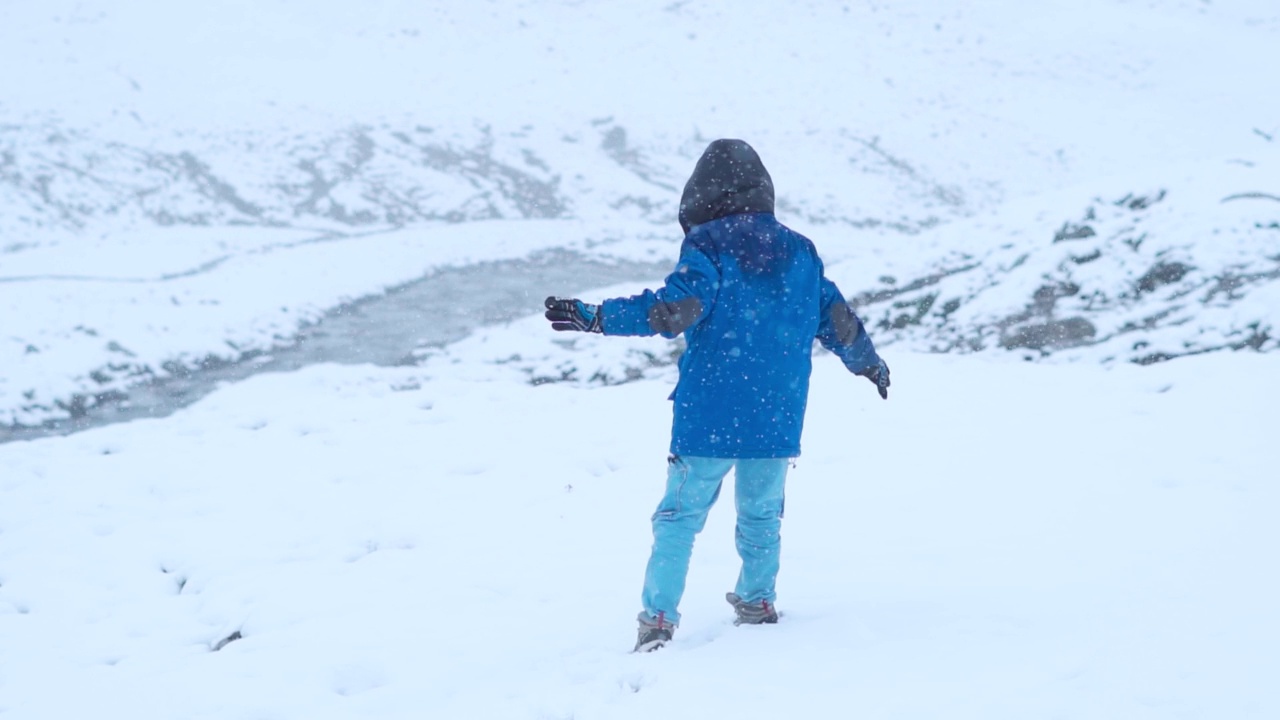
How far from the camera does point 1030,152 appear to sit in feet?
109

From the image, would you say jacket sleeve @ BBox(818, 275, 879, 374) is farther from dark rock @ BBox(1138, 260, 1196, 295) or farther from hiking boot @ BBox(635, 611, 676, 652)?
dark rock @ BBox(1138, 260, 1196, 295)

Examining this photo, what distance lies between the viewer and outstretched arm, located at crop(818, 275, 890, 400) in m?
3.89

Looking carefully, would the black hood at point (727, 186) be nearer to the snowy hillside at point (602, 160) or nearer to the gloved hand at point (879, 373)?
the gloved hand at point (879, 373)

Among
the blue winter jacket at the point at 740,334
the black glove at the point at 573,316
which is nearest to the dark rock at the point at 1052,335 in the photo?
the blue winter jacket at the point at 740,334

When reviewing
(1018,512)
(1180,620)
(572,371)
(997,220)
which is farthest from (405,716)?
(997,220)

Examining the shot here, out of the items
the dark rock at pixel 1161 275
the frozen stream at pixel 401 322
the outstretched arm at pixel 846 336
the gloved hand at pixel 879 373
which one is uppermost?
the outstretched arm at pixel 846 336

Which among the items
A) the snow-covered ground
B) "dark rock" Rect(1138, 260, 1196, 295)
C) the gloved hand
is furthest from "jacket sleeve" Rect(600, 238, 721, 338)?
"dark rock" Rect(1138, 260, 1196, 295)

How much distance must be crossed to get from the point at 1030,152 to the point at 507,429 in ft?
100

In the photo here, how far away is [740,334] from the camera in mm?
3621

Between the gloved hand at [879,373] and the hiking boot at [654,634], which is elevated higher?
the gloved hand at [879,373]

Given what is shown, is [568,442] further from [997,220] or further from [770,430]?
[997,220]

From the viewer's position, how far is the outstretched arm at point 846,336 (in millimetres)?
3895

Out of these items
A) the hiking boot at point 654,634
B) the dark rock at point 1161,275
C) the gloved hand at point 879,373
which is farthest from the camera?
the dark rock at point 1161,275

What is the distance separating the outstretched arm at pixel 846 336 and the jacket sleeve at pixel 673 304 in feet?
2.01
